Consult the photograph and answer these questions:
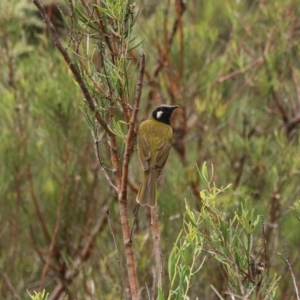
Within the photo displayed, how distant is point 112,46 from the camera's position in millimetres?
1525

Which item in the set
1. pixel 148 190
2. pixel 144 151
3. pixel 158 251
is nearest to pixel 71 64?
pixel 158 251

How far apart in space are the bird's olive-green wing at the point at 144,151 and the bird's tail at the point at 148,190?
35 millimetres

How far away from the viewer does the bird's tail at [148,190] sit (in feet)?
6.32

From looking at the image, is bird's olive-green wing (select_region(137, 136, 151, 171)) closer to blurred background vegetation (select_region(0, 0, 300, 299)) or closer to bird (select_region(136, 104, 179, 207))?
bird (select_region(136, 104, 179, 207))

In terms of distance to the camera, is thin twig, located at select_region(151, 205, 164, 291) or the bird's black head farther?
the bird's black head

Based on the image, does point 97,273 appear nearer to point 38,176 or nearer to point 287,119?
point 38,176

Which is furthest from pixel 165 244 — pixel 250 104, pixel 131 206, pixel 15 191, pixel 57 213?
pixel 250 104

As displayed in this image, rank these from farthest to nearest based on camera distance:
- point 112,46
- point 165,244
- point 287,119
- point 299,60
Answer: point 299,60
point 287,119
point 165,244
point 112,46

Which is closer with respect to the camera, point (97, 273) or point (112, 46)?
point (112, 46)

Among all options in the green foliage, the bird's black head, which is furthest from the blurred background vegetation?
the green foliage

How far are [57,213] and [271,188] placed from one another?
982 millimetres

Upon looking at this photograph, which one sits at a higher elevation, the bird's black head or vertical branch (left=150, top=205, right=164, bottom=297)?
vertical branch (left=150, top=205, right=164, bottom=297)

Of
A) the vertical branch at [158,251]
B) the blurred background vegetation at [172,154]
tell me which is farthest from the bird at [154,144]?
the vertical branch at [158,251]

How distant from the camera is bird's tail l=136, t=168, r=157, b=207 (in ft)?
6.32
